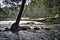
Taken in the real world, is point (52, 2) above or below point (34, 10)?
above

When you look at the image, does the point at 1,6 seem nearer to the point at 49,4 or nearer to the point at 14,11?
the point at 14,11

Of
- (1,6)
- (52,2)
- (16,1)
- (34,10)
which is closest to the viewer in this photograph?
(52,2)

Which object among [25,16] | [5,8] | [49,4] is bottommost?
[25,16]

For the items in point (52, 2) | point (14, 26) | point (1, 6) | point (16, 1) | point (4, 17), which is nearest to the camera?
point (14, 26)

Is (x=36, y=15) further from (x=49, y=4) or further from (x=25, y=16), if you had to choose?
(x=49, y=4)

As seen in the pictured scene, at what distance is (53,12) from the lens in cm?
2642

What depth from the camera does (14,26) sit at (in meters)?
20.0

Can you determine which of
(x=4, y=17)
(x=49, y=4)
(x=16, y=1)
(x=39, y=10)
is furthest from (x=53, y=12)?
(x=4, y=17)

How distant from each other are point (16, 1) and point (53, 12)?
7899 millimetres

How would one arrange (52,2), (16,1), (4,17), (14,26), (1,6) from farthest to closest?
1. (4,17)
2. (1,6)
3. (16,1)
4. (52,2)
5. (14,26)

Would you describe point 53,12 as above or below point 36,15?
above

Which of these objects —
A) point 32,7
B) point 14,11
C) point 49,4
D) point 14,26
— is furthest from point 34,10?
point 14,26

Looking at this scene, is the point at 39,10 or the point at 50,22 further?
the point at 39,10

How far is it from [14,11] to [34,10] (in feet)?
14.6
